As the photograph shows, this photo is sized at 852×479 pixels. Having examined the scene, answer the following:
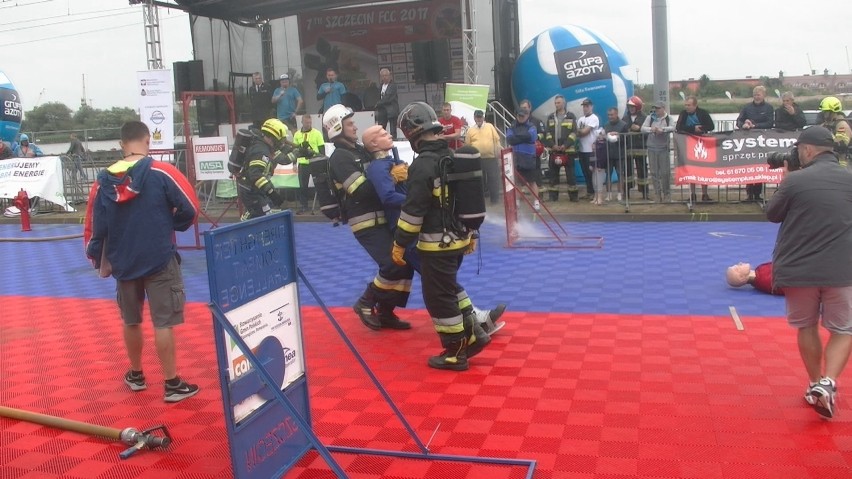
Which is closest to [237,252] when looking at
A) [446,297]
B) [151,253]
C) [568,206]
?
[151,253]

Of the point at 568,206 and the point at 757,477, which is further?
the point at 568,206

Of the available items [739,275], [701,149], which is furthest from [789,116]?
[739,275]

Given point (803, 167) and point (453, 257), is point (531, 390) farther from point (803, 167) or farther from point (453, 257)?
point (803, 167)

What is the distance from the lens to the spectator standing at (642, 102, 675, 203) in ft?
41.4

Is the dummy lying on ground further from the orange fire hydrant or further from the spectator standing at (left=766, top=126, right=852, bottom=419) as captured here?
the orange fire hydrant

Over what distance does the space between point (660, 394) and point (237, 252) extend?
2.84 metres

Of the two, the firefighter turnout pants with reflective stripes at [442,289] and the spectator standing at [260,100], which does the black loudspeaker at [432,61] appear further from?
the firefighter turnout pants with reflective stripes at [442,289]

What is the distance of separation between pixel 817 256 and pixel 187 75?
17.0 metres

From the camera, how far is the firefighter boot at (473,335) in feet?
18.6

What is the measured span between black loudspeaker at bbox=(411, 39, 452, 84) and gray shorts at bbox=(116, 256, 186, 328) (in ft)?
42.9

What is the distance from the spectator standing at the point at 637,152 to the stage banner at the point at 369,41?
616 centimetres

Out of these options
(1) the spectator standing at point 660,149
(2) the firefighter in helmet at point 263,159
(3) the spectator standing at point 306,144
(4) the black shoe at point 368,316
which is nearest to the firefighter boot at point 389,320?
(4) the black shoe at point 368,316

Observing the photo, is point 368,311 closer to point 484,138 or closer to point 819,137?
point 819,137

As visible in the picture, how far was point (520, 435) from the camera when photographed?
171 inches
